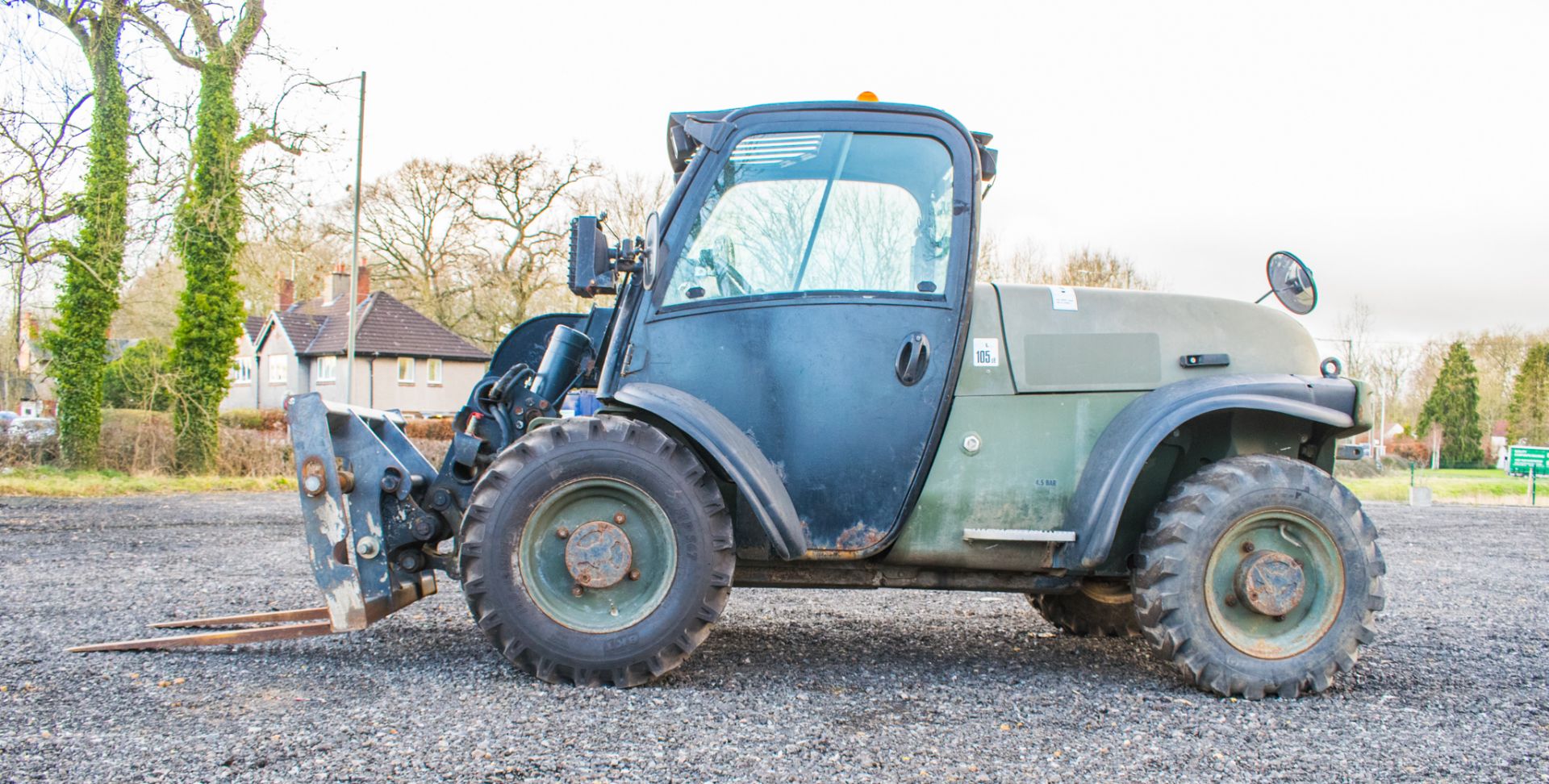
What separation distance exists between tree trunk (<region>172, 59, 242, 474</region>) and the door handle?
1949 cm

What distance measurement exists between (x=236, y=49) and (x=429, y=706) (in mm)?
20712

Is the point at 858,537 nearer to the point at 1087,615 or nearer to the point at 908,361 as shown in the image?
the point at 908,361

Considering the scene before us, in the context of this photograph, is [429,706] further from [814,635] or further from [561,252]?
[561,252]

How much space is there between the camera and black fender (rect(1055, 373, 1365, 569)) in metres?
4.23

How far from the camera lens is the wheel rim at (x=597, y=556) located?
13.8 feet

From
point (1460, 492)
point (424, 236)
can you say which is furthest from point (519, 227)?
point (1460, 492)

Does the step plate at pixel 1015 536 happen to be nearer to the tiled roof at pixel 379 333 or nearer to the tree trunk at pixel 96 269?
the tree trunk at pixel 96 269

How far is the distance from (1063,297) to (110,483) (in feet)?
59.5

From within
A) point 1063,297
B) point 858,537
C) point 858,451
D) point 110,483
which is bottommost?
point 110,483

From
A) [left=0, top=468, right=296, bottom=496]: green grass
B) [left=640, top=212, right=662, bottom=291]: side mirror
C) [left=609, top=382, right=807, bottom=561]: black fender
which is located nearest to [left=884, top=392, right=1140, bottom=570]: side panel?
[left=609, top=382, right=807, bottom=561]: black fender

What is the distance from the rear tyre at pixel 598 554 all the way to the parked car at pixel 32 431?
19163mm

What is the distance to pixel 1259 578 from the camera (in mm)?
4293

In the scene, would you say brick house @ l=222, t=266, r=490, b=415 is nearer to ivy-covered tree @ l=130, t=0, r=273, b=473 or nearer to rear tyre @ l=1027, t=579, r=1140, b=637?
ivy-covered tree @ l=130, t=0, r=273, b=473

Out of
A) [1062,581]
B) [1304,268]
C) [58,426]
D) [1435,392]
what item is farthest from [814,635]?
[1435,392]
